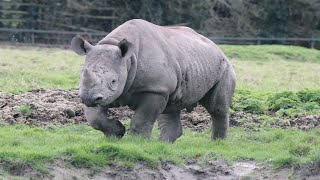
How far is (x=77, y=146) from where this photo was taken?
8945 mm

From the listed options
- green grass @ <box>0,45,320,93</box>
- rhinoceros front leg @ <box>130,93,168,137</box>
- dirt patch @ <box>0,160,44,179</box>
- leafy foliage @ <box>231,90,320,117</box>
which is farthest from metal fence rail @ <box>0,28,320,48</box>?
dirt patch @ <box>0,160,44,179</box>

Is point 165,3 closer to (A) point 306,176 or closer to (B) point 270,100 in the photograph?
(B) point 270,100

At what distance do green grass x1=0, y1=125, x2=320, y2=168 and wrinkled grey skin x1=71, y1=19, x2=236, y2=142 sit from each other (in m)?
0.29

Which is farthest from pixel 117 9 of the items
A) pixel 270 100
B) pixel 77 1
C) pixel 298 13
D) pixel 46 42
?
pixel 270 100

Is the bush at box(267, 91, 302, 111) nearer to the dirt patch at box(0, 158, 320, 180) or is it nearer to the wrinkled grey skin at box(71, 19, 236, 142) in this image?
the wrinkled grey skin at box(71, 19, 236, 142)

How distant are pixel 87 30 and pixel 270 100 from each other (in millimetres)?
20564

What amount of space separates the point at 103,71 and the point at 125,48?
0.44m

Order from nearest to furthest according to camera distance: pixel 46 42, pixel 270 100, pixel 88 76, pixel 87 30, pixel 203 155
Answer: pixel 88 76 → pixel 203 155 → pixel 270 100 → pixel 46 42 → pixel 87 30

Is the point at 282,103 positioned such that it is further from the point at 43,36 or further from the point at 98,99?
the point at 43,36

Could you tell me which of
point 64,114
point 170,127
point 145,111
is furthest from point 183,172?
point 64,114

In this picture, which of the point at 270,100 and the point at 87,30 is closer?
the point at 270,100

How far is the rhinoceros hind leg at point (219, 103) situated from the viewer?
11.3 m

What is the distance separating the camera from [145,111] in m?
9.78

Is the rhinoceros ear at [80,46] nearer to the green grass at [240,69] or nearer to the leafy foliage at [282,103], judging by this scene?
the leafy foliage at [282,103]
